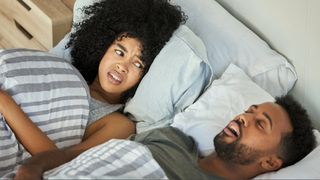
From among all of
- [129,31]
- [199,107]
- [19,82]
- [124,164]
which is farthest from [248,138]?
[19,82]

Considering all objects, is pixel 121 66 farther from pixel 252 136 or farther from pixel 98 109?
pixel 252 136

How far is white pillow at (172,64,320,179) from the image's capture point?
57.9 inches

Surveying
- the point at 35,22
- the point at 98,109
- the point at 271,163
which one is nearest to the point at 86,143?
the point at 98,109

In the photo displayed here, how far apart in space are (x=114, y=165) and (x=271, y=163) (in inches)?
17.7

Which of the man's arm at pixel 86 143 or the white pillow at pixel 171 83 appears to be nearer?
the man's arm at pixel 86 143

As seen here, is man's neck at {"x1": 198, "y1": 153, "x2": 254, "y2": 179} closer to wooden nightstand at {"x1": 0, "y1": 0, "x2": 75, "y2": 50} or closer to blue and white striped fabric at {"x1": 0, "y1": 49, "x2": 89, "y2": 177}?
blue and white striped fabric at {"x1": 0, "y1": 49, "x2": 89, "y2": 177}

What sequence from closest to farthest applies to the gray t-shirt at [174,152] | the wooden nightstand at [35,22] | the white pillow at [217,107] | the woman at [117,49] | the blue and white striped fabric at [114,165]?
the blue and white striped fabric at [114,165], the gray t-shirt at [174,152], the white pillow at [217,107], the woman at [117,49], the wooden nightstand at [35,22]

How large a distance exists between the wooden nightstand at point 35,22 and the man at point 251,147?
755 mm

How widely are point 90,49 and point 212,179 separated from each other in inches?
26.0

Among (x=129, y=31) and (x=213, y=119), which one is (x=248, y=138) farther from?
(x=129, y=31)

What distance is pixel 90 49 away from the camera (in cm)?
171

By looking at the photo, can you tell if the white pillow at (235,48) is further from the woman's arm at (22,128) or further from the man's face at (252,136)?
the woman's arm at (22,128)

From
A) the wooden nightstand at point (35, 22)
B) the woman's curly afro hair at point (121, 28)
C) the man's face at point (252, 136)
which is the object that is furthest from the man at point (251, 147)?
the wooden nightstand at point (35, 22)

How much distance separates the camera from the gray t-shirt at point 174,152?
1311 millimetres
